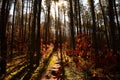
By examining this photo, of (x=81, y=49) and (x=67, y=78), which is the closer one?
(x=67, y=78)

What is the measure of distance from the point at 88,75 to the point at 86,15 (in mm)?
34341

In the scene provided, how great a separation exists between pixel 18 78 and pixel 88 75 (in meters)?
5.02

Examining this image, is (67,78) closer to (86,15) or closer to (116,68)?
Answer: (116,68)

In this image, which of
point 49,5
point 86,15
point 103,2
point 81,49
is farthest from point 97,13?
point 81,49

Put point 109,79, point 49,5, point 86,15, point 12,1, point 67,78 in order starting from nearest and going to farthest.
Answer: point 109,79 → point 67,78 → point 12,1 → point 49,5 → point 86,15

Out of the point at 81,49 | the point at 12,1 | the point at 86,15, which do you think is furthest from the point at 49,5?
the point at 81,49

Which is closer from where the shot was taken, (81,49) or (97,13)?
(81,49)

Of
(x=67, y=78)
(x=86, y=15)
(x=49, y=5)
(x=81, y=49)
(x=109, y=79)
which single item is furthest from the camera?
(x=86, y=15)

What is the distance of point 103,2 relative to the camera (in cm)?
3312

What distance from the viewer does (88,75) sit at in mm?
11070

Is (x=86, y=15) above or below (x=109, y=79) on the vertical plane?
above

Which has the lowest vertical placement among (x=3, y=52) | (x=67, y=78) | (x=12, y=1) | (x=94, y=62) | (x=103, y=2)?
(x=67, y=78)

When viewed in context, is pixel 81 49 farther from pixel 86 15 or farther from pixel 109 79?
pixel 86 15

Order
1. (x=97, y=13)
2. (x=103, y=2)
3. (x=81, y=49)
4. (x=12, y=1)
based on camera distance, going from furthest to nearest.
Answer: (x=97, y=13) < (x=103, y=2) < (x=12, y=1) < (x=81, y=49)
